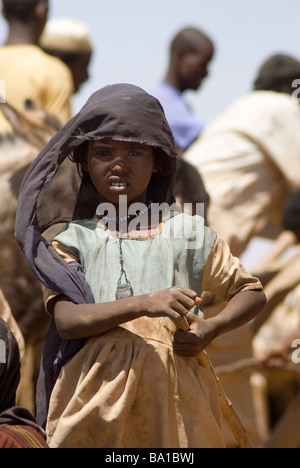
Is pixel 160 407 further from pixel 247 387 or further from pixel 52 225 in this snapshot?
pixel 247 387

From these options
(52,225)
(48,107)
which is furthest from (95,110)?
(48,107)

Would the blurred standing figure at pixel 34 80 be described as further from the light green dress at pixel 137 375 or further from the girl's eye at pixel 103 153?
the light green dress at pixel 137 375

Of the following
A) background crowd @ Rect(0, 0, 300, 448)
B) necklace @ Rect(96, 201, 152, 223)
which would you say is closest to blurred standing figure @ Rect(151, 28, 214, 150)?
background crowd @ Rect(0, 0, 300, 448)

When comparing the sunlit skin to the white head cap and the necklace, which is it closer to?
the necklace

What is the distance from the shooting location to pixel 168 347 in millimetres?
4445

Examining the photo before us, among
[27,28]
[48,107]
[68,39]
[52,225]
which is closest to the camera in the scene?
[52,225]

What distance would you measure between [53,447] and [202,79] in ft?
17.2

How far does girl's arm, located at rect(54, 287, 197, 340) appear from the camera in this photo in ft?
14.0

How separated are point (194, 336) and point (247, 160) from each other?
4.15 metres

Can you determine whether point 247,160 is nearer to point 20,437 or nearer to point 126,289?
point 126,289

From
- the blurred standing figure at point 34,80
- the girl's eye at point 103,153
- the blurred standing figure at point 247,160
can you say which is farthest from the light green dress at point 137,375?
the blurred standing figure at point 247,160

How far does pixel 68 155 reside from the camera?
15.7 ft

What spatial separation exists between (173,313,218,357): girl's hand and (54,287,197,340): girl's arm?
95 millimetres

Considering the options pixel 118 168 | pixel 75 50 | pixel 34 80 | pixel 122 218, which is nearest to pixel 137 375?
pixel 122 218
